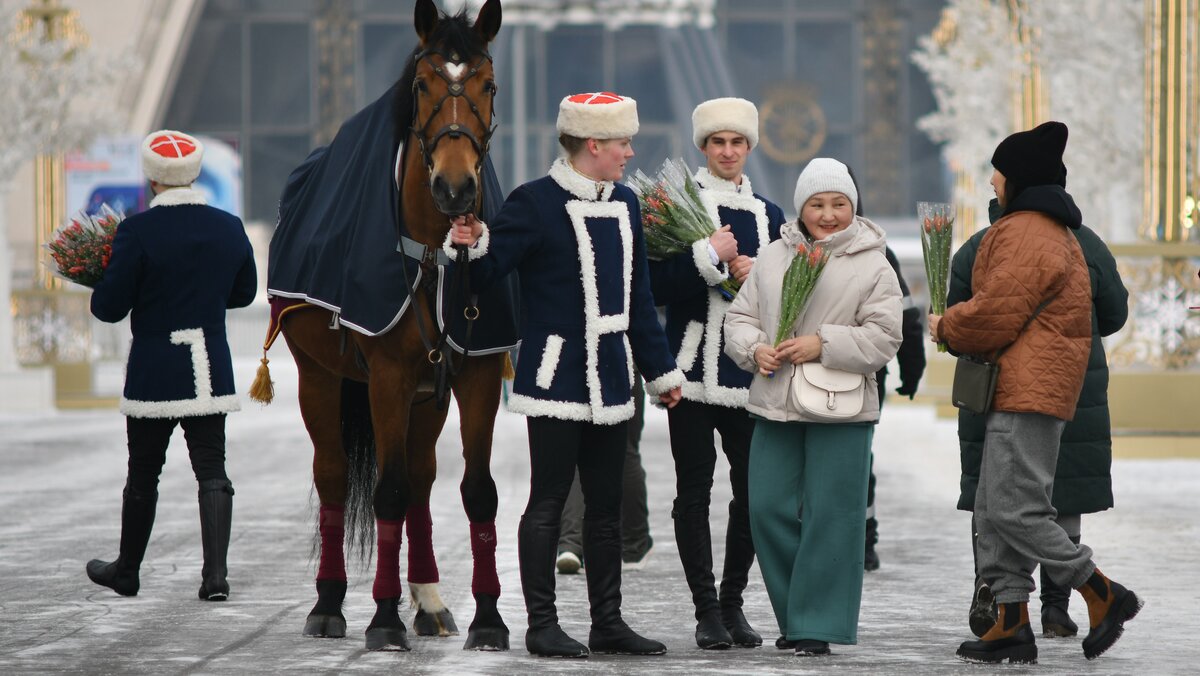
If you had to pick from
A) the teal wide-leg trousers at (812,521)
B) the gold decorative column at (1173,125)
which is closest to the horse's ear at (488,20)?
the teal wide-leg trousers at (812,521)

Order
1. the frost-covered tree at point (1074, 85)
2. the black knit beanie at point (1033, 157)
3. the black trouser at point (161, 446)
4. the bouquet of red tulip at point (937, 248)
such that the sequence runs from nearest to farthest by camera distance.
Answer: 1. the black knit beanie at point (1033, 157)
2. the bouquet of red tulip at point (937, 248)
3. the black trouser at point (161, 446)
4. the frost-covered tree at point (1074, 85)

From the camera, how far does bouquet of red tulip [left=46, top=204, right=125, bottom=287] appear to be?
8.89 metres

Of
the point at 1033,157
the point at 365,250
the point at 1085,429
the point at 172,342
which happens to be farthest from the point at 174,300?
the point at 1085,429

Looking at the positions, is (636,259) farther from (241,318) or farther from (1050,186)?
(241,318)

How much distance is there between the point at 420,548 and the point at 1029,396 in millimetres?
2404

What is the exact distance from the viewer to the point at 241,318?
47469 millimetres

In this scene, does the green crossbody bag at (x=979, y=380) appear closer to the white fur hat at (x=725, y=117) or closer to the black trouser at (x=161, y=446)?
the white fur hat at (x=725, y=117)

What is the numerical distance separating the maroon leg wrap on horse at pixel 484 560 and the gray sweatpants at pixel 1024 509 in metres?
1.77

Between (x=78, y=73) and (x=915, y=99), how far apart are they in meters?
29.6

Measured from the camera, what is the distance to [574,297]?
706cm

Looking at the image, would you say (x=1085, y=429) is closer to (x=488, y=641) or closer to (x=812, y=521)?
(x=812, y=521)

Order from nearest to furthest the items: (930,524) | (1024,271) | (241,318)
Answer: (1024,271)
(930,524)
(241,318)

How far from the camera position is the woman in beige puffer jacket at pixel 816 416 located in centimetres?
694

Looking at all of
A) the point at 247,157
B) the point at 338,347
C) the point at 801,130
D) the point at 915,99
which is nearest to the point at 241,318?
the point at 247,157
